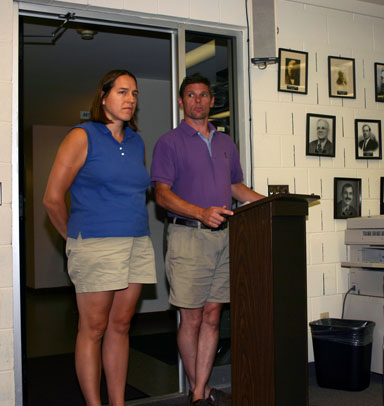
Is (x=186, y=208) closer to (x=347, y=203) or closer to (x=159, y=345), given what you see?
(x=347, y=203)

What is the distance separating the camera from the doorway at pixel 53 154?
12.0ft

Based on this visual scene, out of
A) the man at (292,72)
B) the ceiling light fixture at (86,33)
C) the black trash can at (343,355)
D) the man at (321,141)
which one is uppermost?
the ceiling light fixture at (86,33)

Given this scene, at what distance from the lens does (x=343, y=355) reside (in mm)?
3518

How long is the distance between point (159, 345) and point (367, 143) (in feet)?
7.91

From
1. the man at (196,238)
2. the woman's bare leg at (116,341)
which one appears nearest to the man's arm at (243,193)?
the man at (196,238)

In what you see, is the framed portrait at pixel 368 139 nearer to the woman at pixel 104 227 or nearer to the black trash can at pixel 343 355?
the black trash can at pixel 343 355

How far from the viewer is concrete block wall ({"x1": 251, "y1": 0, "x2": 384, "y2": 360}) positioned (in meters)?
3.92

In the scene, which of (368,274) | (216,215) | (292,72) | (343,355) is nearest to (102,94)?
(216,215)

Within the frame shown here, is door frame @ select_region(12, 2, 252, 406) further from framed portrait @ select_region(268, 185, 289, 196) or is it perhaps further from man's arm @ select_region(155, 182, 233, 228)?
man's arm @ select_region(155, 182, 233, 228)

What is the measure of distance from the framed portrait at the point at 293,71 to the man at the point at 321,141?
10.7 inches

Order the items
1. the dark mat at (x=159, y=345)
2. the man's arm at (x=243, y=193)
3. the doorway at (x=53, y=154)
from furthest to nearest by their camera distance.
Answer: the dark mat at (x=159, y=345), the doorway at (x=53, y=154), the man's arm at (x=243, y=193)

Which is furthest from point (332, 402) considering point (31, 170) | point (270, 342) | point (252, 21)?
point (31, 170)

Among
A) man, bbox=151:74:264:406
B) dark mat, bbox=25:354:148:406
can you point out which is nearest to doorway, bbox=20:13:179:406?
dark mat, bbox=25:354:148:406

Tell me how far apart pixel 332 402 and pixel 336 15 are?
2787 mm
